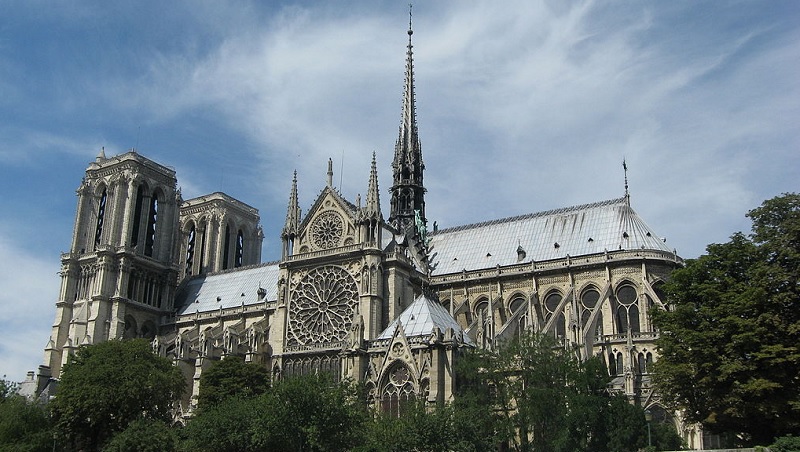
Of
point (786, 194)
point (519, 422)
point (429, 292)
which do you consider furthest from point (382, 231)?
point (786, 194)

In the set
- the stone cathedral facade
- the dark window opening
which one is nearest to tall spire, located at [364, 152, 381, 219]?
the stone cathedral facade

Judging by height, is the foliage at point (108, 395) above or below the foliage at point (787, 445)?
above

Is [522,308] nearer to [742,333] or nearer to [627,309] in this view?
[627,309]

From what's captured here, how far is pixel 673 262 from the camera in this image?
58.1 metres

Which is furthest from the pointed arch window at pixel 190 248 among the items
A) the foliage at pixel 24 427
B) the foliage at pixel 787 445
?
the foliage at pixel 787 445

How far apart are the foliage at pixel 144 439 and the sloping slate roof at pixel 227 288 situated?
85.0 feet

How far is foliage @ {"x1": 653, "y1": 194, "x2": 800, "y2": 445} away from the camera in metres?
36.1

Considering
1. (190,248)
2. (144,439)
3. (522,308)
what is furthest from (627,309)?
(190,248)

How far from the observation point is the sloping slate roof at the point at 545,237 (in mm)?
61781

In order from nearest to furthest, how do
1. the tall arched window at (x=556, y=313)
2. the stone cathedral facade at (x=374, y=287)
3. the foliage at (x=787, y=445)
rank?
1. the foliage at (x=787, y=445)
2. the stone cathedral facade at (x=374, y=287)
3. the tall arched window at (x=556, y=313)

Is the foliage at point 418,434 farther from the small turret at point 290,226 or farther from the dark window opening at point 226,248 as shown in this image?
the dark window opening at point 226,248

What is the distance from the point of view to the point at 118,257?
3024 inches

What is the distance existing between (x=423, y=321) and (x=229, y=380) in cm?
1471

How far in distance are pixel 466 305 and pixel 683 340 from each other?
25.0 meters
